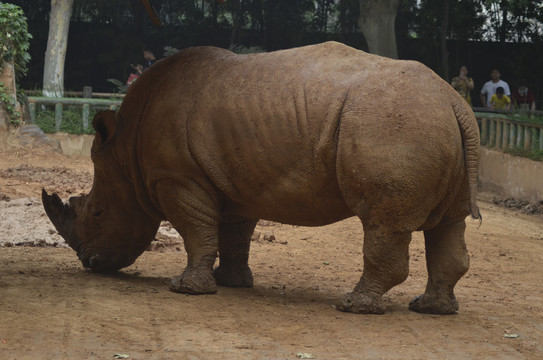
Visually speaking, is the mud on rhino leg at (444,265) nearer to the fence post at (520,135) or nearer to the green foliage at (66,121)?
the fence post at (520,135)

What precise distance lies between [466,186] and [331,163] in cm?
102

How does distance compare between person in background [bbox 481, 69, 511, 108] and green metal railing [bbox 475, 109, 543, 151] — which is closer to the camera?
green metal railing [bbox 475, 109, 543, 151]

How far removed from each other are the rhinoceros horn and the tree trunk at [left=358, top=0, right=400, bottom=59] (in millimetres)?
15639

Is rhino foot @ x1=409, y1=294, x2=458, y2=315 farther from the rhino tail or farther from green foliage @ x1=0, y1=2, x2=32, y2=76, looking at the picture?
green foliage @ x1=0, y1=2, x2=32, y2=76

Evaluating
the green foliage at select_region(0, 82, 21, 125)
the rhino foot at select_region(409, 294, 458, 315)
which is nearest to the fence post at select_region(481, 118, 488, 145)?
the green foliage at select_region(0, 82, 21, 125)

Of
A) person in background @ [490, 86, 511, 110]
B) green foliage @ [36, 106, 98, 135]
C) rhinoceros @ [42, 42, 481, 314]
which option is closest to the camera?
rhinoceros @ [42, 42, 481, 314]

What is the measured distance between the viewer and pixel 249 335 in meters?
6.06

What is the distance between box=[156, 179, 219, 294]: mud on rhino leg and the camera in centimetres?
734

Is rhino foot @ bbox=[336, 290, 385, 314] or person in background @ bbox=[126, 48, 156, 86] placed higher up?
person in background @ bbox=[126, 48, 156, 86]

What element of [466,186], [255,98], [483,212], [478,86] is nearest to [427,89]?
[466,186]

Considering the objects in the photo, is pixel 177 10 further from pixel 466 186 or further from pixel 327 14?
pixel 466 186

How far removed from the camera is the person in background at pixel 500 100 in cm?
2078

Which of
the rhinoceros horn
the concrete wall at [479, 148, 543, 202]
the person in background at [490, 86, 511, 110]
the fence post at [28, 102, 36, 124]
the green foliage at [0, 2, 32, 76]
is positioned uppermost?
the green foliage at [0, 2, 32, 76]

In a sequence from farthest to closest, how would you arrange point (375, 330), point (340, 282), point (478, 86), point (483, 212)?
point (478, 86) < point (483, 212) < point (340, 282) < point (375, 330)
